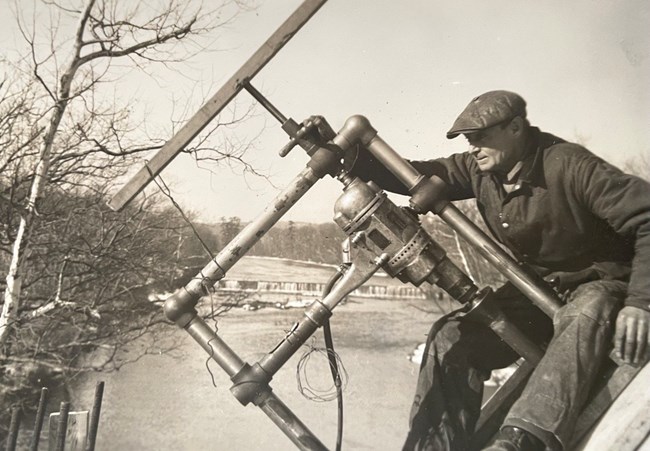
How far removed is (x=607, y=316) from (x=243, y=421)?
9418 mm

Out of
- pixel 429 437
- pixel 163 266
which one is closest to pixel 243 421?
pixel 163 266

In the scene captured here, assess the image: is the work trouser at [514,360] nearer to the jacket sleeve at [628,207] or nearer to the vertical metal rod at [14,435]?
the jacket sleeve at [628,207]

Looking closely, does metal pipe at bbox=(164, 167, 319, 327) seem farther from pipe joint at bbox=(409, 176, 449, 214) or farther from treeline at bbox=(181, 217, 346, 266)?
treeline at bbox=(181, 217, 346, 266)

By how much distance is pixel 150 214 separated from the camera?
8.65 metres

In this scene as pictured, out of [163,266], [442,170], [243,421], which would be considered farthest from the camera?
[243,421]

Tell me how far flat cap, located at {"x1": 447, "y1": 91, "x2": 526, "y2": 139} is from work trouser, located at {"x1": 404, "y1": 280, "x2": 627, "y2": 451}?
688mm

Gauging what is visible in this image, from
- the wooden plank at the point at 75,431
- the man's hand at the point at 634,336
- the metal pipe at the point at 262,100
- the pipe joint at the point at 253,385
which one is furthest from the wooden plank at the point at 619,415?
the wooden plank at the point at 75,431

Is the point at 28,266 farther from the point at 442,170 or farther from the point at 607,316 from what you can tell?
the point at 607,316

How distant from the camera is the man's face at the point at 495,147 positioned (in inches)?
86.4

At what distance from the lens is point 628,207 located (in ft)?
6.06

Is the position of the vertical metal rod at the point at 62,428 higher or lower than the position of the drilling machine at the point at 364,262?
lower

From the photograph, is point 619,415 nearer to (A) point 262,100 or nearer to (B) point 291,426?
(B) point 291,426

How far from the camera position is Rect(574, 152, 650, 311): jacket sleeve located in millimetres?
1817

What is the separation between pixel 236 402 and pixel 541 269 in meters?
8.73
